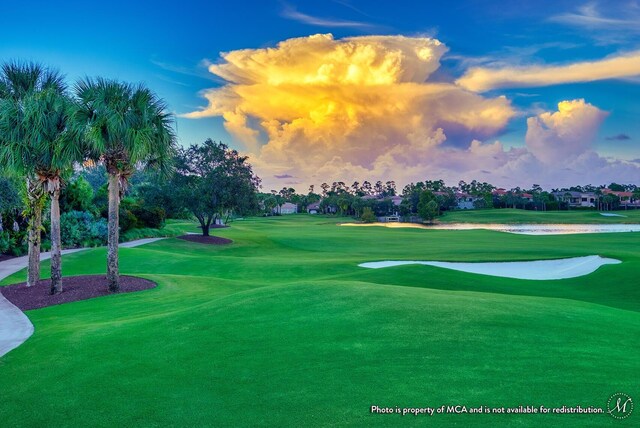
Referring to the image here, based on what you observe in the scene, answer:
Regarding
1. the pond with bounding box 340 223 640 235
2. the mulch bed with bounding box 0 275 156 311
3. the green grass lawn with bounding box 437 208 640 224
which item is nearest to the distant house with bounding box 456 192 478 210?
the green grass lawn with bounding box 437 208 640 224

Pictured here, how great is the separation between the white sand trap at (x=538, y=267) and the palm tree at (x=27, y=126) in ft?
58.1

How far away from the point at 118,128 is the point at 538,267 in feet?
80.3

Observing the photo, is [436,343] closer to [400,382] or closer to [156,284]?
[400,382]

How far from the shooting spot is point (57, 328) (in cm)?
1176

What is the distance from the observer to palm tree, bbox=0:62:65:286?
17.7 m

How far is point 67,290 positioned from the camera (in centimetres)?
1870

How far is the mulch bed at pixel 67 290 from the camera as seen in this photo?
16.8 m

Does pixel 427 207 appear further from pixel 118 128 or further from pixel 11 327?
pixel 11 327

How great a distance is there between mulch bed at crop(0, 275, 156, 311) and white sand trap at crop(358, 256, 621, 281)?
46.3ft

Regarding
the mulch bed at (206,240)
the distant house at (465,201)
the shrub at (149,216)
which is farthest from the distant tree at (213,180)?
the distant house at (465,201)

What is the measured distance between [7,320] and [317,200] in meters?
184

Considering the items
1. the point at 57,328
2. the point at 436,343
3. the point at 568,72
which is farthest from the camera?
the point at 568,72

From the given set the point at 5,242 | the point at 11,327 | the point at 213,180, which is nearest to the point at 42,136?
the point at 11,327

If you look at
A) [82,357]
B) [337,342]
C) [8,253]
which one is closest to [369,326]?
[337,342]
